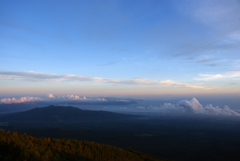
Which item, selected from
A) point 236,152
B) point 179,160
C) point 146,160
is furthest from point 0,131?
point 236,152

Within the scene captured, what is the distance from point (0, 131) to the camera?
54.4ft

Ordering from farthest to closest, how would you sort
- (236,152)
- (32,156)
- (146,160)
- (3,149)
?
(236,152) < (146,160) < (3,149) < (32,156)

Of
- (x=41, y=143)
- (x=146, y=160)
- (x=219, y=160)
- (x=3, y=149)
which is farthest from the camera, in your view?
(x=219, y=160)

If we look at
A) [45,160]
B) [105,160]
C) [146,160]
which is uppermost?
[45,160]

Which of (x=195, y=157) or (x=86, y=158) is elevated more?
(x=86, y=158)

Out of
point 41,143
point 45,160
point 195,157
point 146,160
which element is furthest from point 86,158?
point 195,157

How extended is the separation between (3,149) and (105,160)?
968 centimetres

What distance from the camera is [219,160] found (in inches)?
2972

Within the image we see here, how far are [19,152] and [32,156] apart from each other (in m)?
1.50

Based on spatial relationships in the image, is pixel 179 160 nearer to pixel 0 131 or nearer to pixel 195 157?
pixel 195 157

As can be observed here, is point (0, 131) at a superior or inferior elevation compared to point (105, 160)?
superior

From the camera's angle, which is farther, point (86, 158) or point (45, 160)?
point (86, 158)

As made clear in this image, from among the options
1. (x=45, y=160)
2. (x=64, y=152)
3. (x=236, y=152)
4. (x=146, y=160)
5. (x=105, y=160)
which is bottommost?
(x=236, y=152)

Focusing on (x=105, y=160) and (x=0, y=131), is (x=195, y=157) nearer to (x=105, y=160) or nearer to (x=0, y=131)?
(x=105, y=160)
